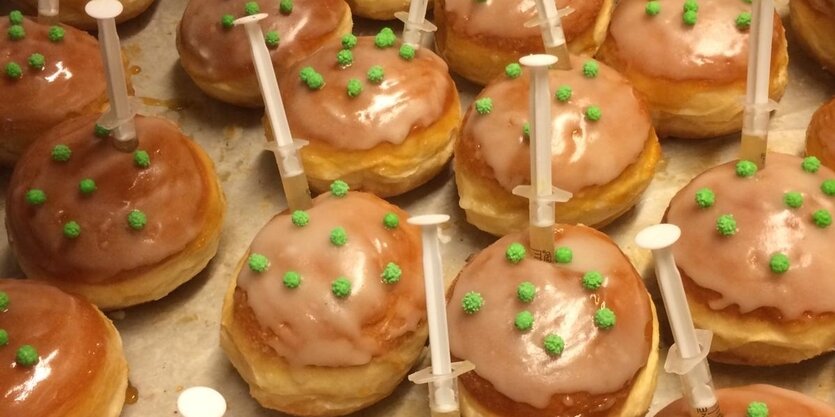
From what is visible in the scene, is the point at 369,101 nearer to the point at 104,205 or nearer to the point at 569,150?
the point at 569,150

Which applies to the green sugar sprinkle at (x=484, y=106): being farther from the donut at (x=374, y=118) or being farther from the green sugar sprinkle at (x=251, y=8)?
the green sugar sprinkle at (x=251, y=8)

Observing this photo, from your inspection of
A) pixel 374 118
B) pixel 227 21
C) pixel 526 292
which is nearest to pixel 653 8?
pixel 374 118

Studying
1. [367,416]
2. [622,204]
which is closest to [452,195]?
[622,204]

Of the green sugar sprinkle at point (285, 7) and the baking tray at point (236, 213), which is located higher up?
the green sugar sprinkle at point (285, 7)

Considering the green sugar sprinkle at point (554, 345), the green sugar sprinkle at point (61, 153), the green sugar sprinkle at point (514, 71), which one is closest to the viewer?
the green sugar sprinkle at point (554, 345)

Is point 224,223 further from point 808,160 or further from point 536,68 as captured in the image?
point 808,160

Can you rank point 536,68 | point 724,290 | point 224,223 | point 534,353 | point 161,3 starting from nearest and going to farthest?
1. point 536,68
2. point 534,353
3. point 724,290
4. point 224,223
5. point 161,3

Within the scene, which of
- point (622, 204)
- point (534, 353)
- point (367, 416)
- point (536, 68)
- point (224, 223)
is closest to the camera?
point (536, 68)

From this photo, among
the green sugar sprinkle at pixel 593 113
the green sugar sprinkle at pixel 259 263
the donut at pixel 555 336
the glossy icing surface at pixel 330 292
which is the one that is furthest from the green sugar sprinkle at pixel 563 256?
the green sugar sprinkle at pixel 259 263
